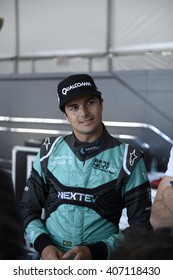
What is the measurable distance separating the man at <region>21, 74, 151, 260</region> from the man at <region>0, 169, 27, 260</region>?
46 cm

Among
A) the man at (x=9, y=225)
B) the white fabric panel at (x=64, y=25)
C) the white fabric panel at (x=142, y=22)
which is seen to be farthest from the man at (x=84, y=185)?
the white fabric panel at (x=64, y=25)

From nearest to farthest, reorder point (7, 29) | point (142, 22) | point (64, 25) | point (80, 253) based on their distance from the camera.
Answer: point (80, 253), point (142, 22), point (64, 25), point (7, 29)

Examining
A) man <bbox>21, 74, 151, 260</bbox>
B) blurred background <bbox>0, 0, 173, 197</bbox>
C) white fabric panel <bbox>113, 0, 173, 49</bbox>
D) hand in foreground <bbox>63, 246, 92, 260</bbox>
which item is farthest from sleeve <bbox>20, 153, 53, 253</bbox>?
white fabric panel <bbox>113, 0, 173, 49</bbox>

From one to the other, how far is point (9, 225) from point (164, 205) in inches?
24.3

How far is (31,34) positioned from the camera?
3.03 metres

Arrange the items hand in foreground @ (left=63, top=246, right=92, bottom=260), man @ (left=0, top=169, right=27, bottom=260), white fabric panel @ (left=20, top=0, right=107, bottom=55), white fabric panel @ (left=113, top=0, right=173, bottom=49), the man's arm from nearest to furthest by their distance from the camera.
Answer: man @ (left=0, top=169, right=27, bottom=260) → hand in foreground @ (left=63, top=246, right=92, bottom=260) → the man's arm → white fabric panel @ (left=113, top=0, right=173, bottom=49) → white fabric panel @ (left=20, top=0, right=107, bottom=55)

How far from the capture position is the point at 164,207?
39.7 inches

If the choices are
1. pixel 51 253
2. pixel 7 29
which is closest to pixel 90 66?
pixel 7 29

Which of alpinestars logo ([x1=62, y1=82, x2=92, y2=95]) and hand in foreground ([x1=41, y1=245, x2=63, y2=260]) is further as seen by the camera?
alpinestars logo ([x1=62, y1=82, x2=92, y2=95])

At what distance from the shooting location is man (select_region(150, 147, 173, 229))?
3.17 ft

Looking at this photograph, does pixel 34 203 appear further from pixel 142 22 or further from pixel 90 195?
pixel 142 22

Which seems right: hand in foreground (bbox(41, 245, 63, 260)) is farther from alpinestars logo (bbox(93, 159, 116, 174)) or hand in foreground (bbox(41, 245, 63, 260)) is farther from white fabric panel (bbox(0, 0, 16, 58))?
white fabric panel (bbox(0, 0, 16, 58))
